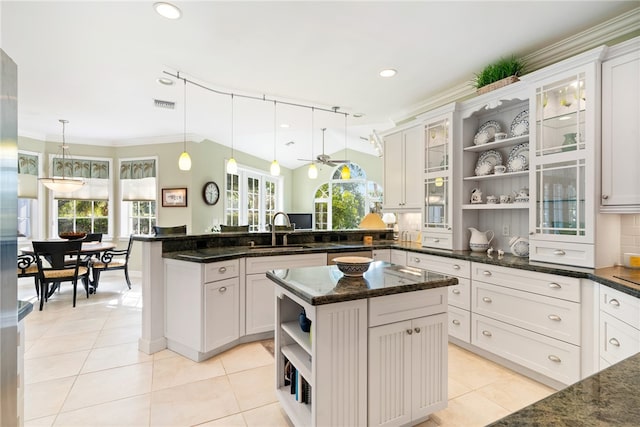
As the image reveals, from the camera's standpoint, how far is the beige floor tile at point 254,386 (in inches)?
84.7

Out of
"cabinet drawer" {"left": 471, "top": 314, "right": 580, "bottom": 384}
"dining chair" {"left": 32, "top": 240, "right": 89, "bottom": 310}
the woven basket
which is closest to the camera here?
"cabinet drawer" {"left": 471, "top": 314, "right": 580, "bottom": 384}

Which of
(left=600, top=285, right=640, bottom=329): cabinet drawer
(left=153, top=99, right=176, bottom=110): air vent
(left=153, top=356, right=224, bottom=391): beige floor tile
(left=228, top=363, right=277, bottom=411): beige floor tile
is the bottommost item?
(left=228, top=363, right=277, bottom=411): beige floor tile

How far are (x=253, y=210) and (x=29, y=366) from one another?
585 centimetres

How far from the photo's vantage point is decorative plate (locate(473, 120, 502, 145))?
3.21m

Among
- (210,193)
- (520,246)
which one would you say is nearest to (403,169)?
(520,246)

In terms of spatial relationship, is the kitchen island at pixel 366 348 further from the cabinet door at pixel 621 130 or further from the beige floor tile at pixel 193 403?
the cabinet door at pixel 621 130

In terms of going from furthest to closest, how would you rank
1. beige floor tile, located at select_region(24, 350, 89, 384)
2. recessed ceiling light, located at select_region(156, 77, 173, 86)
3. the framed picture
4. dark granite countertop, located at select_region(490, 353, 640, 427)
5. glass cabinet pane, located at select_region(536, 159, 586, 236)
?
the framed picture
recessed ceiling light, located at select_region(156, 77, 173, 86)
beige floor tile, located at select_region(24, 350, 89, 384)
glass cabinet pane, located at select_region(536, 159, 586, 236)
dark granite countertop, located at select_region(490, 353, 640, 427)

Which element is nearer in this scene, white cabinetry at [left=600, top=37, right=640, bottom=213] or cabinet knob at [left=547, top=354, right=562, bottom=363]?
white cabinetry at [left=600, top=37, right=640, bottom=213]

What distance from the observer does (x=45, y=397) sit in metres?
2.16

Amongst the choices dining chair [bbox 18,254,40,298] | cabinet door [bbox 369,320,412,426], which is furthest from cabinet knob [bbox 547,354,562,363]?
dining chair [bbox 18,254,40,298]

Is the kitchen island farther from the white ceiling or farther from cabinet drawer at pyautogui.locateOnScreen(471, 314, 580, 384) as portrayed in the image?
the white ceiling

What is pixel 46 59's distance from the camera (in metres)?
2.97

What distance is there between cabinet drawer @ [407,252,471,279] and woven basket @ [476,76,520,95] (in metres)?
1.67

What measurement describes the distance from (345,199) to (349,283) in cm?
794
